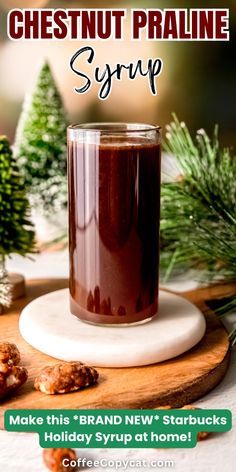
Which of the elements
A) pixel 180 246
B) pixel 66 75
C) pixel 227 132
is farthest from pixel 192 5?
pixel 66 75

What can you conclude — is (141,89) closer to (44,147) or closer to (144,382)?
(44,147)

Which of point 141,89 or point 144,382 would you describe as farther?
point 141,89

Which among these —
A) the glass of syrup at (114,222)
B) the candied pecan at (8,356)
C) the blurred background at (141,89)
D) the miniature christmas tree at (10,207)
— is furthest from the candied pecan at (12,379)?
the blurred background at (141,89)

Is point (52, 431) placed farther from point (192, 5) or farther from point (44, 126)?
point (44, 126)

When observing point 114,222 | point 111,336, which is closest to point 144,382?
point 111,336

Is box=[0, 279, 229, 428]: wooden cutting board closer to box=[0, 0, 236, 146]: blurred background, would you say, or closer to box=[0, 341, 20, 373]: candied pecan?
box=[0, 341, 20, 373]: candied pecan

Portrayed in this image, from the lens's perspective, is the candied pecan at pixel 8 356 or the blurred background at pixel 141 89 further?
the blurred background at pixel 141 89

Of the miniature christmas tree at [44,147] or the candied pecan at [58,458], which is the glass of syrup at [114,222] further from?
the miniature christmas tree at [44,147]
